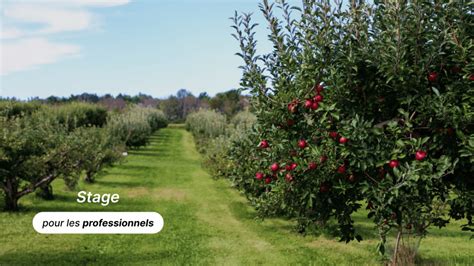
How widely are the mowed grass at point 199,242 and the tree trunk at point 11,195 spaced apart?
18.5 inches

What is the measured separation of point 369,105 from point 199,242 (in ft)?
34.2

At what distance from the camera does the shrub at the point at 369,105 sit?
18.7ft

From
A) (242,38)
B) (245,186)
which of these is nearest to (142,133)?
(245,186)

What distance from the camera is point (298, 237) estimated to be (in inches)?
647

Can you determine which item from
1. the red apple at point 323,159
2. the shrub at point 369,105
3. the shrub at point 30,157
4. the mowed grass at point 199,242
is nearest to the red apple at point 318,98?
the shrub at point 369,105

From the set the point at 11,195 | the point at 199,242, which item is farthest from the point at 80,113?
the point at 199,242

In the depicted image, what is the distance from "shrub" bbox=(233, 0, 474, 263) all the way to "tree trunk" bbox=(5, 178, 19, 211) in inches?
595

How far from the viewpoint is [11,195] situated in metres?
18.9

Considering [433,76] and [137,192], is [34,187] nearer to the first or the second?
[137,192]

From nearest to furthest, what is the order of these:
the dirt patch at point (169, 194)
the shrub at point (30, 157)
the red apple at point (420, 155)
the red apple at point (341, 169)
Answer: the red apple at point (420, 155)
the red apple at point (341, 169)
the shrub at point (30, 157)
the dirt patch at point (169, 194)

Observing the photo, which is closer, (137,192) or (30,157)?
(30,157)

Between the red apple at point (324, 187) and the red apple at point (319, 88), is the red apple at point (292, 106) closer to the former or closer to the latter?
the red apple at point (319, 88)

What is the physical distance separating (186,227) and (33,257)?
19.0 ft

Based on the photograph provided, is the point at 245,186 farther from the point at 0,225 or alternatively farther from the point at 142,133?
the point at 142,133
